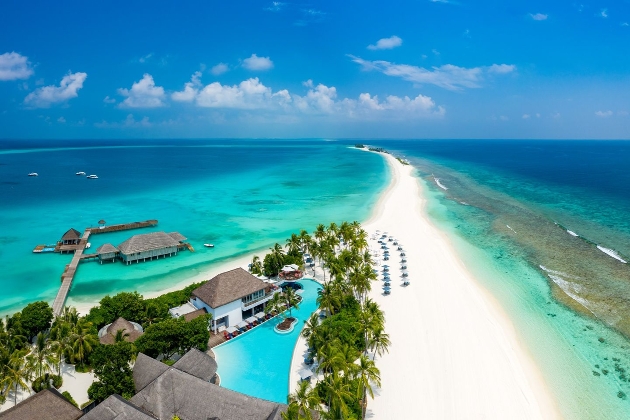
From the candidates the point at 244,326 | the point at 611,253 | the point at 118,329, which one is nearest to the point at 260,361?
the point at 244,326

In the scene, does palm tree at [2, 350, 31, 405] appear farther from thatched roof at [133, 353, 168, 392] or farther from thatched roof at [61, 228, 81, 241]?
thatched roof at [61, 228, 81, 241]

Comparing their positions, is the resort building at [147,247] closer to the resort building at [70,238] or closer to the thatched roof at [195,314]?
the resort building at [70,238]

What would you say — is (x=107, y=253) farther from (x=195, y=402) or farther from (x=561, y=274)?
(x=561, y=274)

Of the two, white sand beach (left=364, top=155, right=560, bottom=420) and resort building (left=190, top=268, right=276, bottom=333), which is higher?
resort building (left=190, top=268, right=276, bottom=333)

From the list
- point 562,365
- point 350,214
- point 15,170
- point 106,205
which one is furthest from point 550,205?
point 15,170

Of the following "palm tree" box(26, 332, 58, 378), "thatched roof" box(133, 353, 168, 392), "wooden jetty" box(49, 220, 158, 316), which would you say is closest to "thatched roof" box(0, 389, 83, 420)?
"thatched roof" box(133, 353, 168, 392)

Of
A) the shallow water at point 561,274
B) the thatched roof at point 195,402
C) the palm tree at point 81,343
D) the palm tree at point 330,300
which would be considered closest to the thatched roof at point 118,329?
the palm tree at point 81,343

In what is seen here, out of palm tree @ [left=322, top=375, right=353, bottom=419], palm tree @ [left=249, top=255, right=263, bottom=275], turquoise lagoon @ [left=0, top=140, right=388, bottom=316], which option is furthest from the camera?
turquoise lagoon @ [left=0, top=140, right=388, bottom=316]

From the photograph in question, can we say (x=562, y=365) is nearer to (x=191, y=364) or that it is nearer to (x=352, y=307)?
(x=352, y=307)
